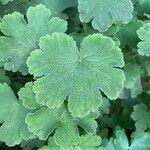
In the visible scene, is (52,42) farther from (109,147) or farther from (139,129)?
(139,129)

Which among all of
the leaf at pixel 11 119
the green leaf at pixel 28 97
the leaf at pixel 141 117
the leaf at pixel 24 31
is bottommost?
the leaf at pixel 141 117

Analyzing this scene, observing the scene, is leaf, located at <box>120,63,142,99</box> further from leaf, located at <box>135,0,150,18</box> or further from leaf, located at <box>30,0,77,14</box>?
leaf, located at <box>30,0,77,14</box>

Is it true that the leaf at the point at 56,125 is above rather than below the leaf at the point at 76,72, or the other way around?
below

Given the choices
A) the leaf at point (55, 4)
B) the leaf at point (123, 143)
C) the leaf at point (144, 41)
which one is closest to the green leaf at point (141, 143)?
the leaf at point (123, 143)

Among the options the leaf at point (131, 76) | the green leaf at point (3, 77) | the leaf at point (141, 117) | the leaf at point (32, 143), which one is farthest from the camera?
the leaf at point (141, 117)

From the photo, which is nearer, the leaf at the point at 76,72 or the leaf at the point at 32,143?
the leaf at the point at 76,72

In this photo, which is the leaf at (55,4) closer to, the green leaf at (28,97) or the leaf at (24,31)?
the leaf at (24,31)
